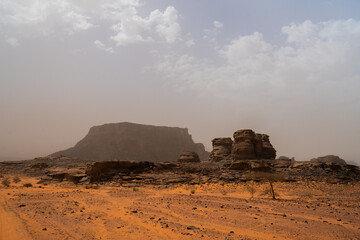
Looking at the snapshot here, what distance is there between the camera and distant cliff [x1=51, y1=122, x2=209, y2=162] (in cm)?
8506

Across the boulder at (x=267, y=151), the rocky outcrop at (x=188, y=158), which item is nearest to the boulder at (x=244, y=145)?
the boulder at (x=267, y=151)

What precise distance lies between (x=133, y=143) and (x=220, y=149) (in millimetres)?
54687

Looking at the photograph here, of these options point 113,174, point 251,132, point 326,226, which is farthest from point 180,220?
point 251,132

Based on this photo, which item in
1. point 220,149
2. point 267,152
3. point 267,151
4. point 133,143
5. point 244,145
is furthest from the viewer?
point 133,143

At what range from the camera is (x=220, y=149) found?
154ft

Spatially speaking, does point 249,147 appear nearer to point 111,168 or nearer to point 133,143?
point 111,168

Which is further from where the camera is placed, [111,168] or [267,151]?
[267,151]

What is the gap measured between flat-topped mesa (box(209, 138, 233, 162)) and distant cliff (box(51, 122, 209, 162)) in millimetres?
45991

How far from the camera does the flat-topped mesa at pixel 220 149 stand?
45147 millimetres

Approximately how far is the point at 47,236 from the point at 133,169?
64.3ft

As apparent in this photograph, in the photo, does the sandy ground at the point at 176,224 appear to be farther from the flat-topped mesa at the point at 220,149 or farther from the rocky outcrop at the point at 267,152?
the flat-topped mesa at the point at 220,149

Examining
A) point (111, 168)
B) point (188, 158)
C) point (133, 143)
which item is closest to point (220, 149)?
point (188, 158)

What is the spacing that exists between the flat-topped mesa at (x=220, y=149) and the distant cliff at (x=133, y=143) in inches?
1811

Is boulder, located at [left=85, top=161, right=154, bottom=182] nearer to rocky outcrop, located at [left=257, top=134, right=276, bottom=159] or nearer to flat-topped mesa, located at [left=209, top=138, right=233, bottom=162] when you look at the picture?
flat-topped mesa, located at [left=209, top=138, right=233, bottom=162]
